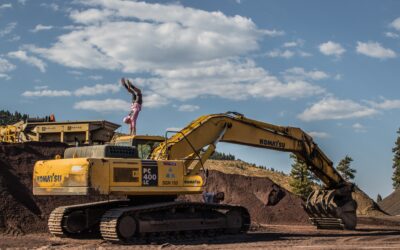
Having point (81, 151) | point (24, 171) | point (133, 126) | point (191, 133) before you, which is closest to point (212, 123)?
point (191, 133)

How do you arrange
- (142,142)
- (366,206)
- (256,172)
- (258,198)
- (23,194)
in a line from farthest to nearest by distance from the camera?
1. (256,172)
2. (366,206)
3. (258,198)
4. (23,194)
5. (142,142)

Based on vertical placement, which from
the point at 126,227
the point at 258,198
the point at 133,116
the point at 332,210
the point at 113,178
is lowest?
the point at 126,227

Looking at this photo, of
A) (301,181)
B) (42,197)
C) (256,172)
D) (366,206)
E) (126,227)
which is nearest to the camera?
(126,227)

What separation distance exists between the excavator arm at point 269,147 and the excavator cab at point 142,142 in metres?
0.27

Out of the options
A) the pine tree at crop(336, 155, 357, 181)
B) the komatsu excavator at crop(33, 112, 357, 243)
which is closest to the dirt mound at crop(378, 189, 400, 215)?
the pine tree at crop(336, 155, 357, 181)

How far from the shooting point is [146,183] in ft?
50.7

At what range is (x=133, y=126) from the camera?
55.3 ft

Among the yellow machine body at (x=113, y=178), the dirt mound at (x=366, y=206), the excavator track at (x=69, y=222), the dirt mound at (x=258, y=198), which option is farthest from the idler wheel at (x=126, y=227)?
the dirt mound at (x=366, y=206)

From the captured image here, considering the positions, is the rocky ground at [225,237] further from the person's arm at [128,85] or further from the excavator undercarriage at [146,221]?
the person's arm at [128,85]

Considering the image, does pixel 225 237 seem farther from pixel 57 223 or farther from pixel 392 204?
pixel 392 204

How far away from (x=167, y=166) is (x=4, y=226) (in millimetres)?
7984

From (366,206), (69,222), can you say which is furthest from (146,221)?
(366,206)

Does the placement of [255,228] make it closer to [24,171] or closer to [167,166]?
[167,166]

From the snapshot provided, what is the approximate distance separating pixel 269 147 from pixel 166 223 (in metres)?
6.06
